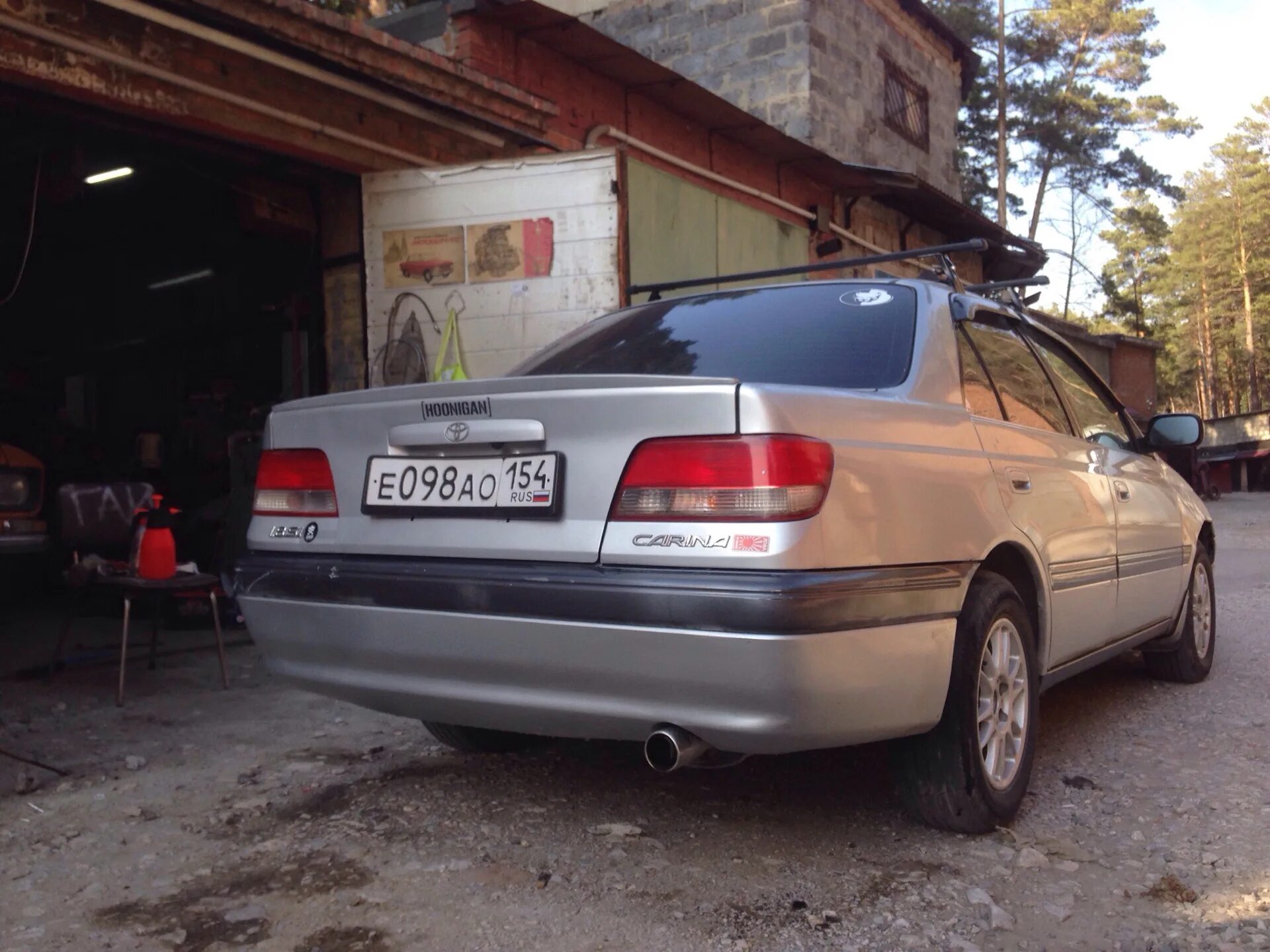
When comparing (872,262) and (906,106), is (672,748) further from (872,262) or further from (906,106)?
(906,106)

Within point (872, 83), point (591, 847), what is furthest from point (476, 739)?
point (872, 83)

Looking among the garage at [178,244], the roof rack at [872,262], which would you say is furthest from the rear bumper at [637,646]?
the garage at [178,244]

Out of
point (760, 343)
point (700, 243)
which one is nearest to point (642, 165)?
point (700, 243)

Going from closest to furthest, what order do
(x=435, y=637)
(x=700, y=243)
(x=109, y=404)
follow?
(x=435, y=637) → (x=700, y=243) → (x=109, y=404)

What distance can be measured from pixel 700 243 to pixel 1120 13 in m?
Result: 32.0

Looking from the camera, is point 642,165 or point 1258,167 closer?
point 642,165

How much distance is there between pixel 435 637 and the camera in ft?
8.66

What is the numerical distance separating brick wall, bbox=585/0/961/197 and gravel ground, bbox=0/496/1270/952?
10590mm

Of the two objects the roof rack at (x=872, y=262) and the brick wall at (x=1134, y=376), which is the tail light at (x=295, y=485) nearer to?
the roof rack at (x=872, y=262)

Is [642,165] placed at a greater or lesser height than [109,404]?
greater

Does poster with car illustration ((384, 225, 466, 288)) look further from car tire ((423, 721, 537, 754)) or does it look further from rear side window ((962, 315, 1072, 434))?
rear side window ((962, 315, 1072, 434))

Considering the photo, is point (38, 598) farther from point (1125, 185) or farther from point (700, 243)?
point (1125, 185)

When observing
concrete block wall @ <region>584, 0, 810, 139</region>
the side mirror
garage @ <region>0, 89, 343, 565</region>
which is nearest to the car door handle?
the side mirror

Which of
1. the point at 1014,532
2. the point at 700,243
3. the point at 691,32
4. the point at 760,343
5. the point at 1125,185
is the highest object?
the point at 1125,185
